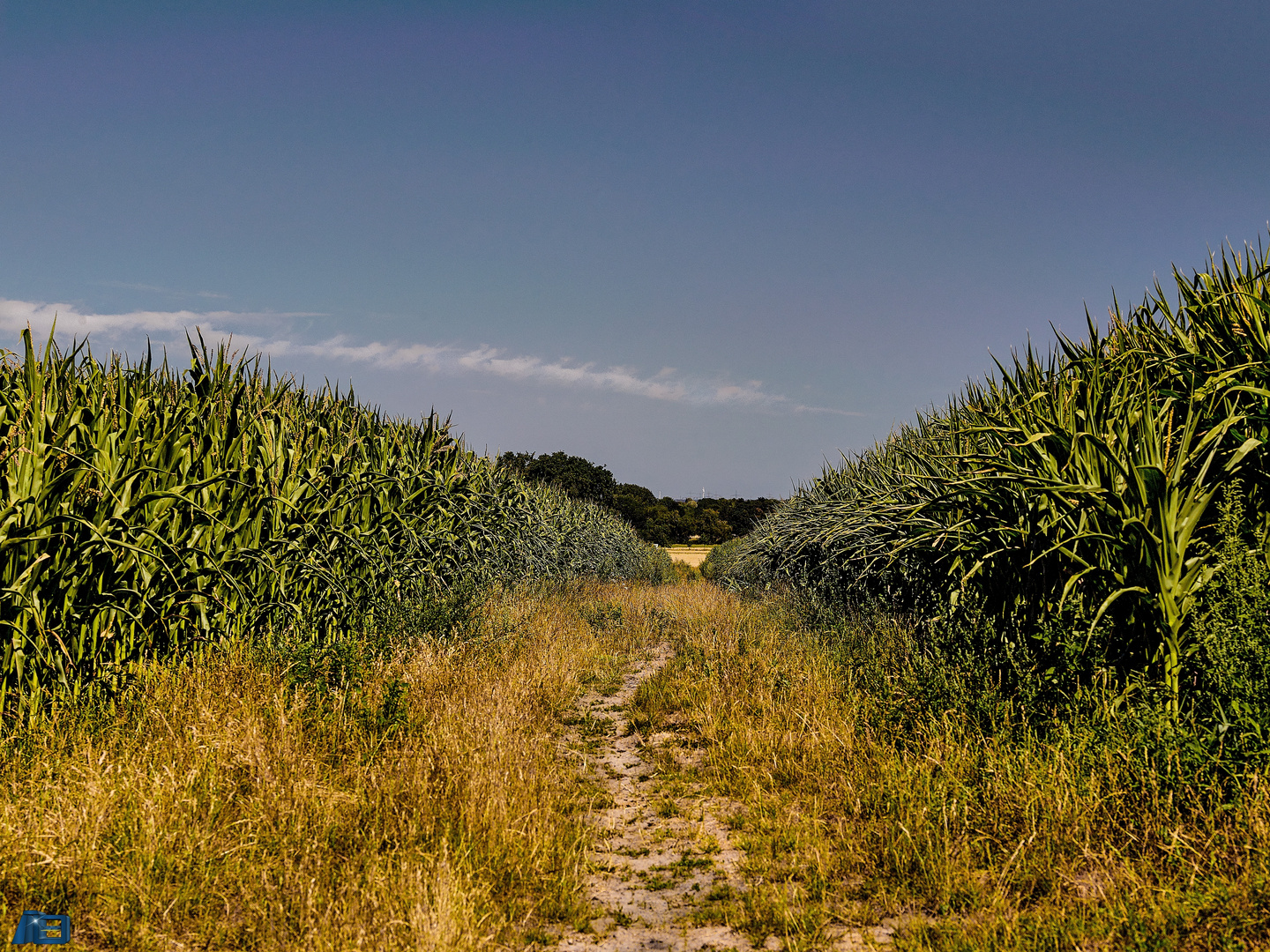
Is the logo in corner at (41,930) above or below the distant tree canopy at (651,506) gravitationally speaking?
below

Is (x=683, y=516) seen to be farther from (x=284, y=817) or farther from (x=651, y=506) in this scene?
(x=284, y=817)

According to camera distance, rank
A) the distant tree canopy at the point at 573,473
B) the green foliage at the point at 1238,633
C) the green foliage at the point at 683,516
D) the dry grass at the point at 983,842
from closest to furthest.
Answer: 1. the dry grass at the point at 983,842
2. the green foliage at the point at 1238,633
3. the distant tree canopy at the point at 573,473
4. the green foliage at the point at 683,516

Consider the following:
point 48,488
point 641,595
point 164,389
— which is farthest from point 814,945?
point 641,595

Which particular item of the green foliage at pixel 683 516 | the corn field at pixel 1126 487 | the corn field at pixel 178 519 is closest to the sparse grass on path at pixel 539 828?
the corn field at pixel 178 519

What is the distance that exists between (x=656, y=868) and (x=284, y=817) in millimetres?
1986

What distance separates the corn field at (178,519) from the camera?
14.1ft

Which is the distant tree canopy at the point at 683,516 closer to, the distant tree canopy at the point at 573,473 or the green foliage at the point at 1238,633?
the distant tree canopy at the point at 573,473

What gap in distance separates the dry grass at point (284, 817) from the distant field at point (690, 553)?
43.2 m

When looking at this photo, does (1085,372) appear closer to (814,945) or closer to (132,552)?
(814,945)

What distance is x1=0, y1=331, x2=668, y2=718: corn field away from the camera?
4312 millimetres

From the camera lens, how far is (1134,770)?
369 cm

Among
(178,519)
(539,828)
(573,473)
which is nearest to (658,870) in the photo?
(539,828)

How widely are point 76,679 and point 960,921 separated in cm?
515

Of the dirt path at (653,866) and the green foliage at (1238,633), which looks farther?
the green foliage at (1238,633)
